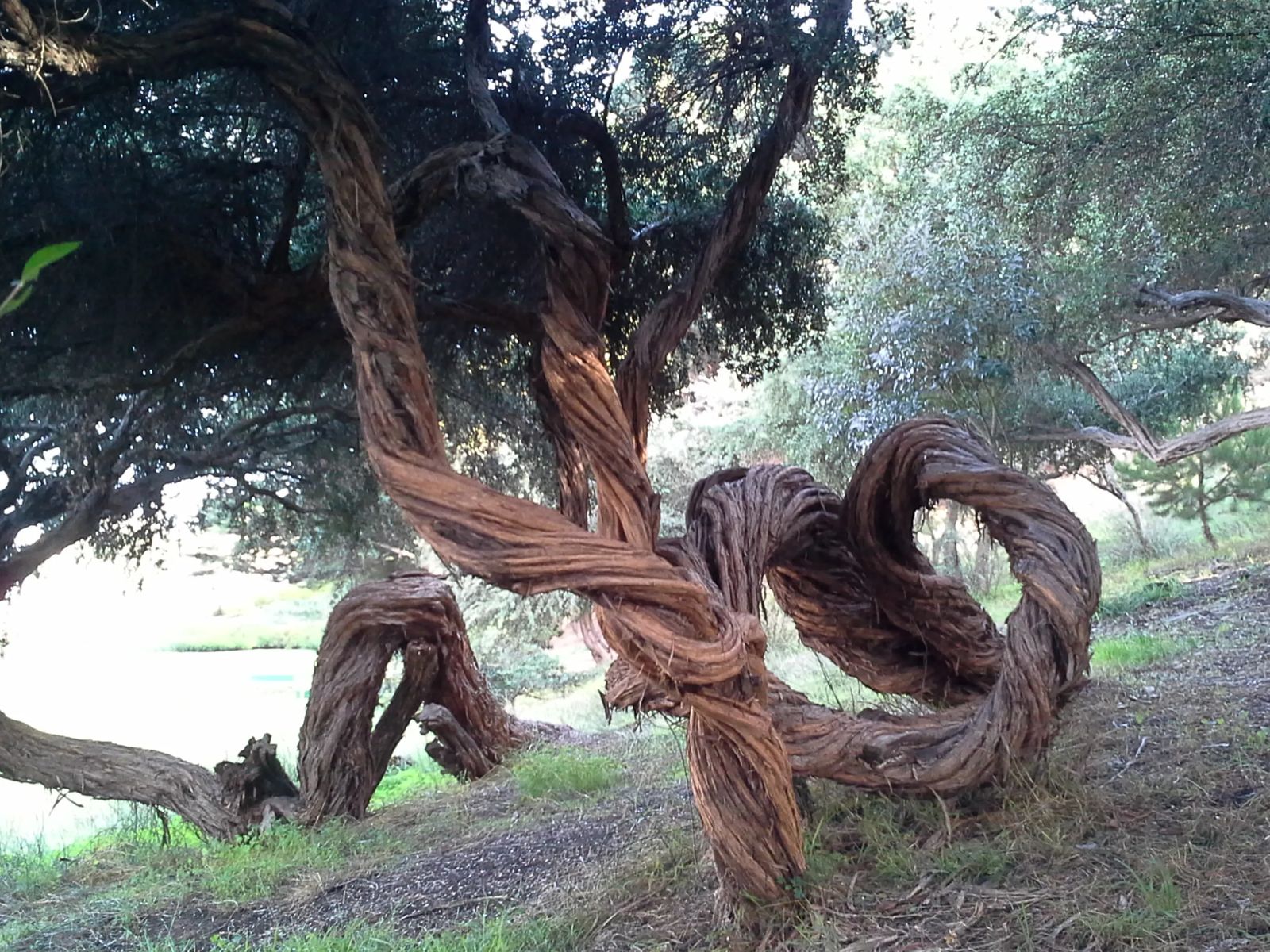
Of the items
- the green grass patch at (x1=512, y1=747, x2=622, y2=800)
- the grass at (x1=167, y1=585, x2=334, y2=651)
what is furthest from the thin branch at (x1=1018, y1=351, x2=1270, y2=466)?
the grass at (x1=167, y1=585, x2=334, y2=651)

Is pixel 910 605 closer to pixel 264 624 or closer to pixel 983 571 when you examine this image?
pixel 983 571

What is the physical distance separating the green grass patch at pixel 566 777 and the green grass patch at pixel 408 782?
114 centimetres

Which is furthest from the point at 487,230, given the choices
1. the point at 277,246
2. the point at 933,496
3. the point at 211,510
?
the point at 211,510

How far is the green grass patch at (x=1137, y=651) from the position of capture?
23.4 ft

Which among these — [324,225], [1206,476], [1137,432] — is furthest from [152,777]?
[1206,476]

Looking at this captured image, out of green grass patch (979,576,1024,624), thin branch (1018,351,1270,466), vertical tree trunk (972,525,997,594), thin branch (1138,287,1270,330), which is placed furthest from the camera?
vertical tree trunk (972,525,997,594)

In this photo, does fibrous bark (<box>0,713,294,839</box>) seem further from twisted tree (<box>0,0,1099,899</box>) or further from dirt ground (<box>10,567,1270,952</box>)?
twisted tree (<box>0,0,1099,899</box>)

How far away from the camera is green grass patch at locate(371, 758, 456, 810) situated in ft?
27.1

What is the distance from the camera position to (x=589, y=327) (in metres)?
4.16

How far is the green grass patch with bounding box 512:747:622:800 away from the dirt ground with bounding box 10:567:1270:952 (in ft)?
1.36

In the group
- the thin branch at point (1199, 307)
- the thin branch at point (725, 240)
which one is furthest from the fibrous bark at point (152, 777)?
the thin branch at point (1199, 307)

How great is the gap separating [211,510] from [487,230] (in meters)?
5.69

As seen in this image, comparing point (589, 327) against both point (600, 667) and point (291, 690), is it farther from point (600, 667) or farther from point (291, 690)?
point (291, 690)

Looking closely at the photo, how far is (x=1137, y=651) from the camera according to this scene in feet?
25.0
